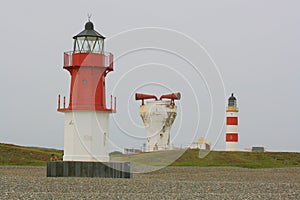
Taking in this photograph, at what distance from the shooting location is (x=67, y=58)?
74.3 feet

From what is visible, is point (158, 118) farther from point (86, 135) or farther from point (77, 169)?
point (77, 169)

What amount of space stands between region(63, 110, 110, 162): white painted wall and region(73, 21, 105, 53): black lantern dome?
257 centimetres

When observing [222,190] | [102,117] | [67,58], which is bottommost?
[222,190]

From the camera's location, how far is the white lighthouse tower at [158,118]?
139 ft

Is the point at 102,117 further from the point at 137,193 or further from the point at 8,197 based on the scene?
the point at 8,197

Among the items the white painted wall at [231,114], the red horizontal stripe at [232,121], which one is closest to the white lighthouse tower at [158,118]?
the red horizontal stripe at [232,121]

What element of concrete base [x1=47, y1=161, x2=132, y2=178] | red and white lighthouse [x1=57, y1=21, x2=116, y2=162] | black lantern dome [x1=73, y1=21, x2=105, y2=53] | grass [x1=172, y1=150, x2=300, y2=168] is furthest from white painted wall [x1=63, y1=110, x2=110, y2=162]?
grass [x1=172, y1=150, x2=300, y2=168]

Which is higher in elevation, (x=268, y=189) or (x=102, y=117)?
(x=102, y=117)

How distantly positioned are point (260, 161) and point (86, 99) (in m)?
22.1

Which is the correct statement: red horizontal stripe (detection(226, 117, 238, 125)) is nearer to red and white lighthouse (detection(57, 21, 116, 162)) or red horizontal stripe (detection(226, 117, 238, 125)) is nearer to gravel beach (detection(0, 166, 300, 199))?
red and white lighthouse (detection(57, 21, 116, 162))

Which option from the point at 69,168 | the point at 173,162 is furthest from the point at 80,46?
the point at 173,162

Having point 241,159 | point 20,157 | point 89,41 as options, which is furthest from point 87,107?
point 241,159

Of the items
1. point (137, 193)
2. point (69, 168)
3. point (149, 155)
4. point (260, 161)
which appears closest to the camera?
point (137, 193)

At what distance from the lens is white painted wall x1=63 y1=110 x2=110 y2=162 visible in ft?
73.2
